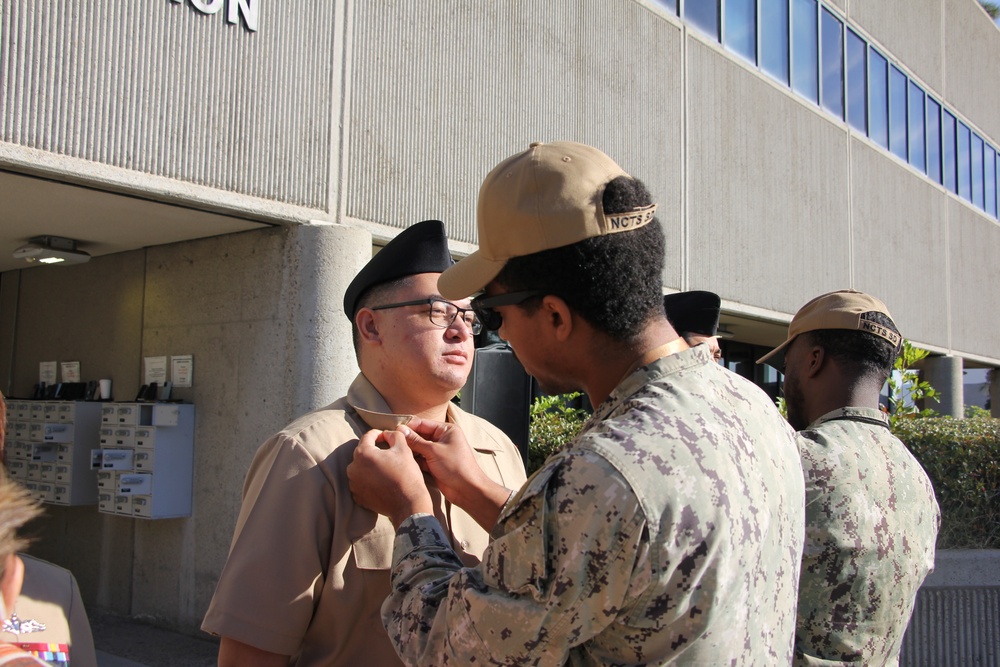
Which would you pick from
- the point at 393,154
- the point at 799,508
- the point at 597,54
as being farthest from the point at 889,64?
the point at 799,508

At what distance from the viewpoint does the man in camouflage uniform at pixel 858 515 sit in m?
2.38

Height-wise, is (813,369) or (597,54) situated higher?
(597,54)

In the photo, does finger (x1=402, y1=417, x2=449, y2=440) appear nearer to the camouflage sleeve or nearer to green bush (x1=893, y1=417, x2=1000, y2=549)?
the camouflage sleeve

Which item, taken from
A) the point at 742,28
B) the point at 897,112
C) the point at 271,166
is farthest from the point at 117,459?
the point at 897,112

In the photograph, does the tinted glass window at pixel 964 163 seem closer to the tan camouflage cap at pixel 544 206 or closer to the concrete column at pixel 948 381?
the concrete column at pixel 948 381

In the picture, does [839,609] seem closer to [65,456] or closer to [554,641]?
[554,641]

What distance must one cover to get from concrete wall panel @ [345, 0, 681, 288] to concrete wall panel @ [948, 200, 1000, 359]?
373 inches

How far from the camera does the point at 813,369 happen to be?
2854 millimetres

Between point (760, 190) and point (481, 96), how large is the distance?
4910 mm

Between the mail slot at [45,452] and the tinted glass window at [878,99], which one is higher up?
the tinted glass window at [878,99]

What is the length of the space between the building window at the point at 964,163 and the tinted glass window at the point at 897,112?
298 cm

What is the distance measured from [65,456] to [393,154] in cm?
305

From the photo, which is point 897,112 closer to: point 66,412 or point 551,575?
point 66,412

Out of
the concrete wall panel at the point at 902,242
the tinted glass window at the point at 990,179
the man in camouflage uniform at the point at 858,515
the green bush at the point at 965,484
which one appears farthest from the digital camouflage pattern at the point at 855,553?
the tinted glass window at the point at 990,179
